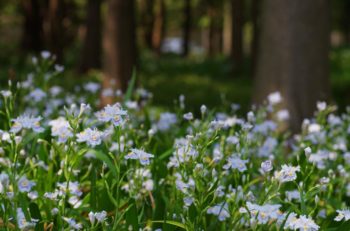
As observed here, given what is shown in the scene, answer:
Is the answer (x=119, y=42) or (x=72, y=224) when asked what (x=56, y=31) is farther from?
(x=72, y=224)

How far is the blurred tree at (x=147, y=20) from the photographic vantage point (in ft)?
89.5

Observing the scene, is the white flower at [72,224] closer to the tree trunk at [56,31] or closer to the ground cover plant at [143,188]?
the ground cover plant at [143,188]

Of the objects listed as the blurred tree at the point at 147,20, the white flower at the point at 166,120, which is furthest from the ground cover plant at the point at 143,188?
the blurred tree at the point at 147,20

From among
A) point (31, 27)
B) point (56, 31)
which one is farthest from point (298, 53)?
point (31, 27)

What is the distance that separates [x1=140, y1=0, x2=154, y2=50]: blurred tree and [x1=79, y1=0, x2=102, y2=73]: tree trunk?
45.2ft

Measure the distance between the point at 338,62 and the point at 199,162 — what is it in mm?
12721

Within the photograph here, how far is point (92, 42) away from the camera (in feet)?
41.8

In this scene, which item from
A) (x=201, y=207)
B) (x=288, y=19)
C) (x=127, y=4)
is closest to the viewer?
(x=201, y=207)

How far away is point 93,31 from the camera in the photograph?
41.4 ft

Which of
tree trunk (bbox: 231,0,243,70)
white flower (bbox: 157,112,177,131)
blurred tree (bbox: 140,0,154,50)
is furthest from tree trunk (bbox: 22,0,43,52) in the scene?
white flower (bbox: 157,112,177,131)

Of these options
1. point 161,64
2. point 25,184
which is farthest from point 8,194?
A: point 161,64

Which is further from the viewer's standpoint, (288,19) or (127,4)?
(127,4)

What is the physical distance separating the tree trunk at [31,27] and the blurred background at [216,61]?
0.03 m

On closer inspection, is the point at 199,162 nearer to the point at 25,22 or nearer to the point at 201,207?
the point at 201,207
